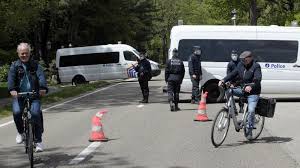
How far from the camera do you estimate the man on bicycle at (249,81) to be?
1041 cm

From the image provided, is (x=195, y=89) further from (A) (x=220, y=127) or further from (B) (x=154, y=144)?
(A) (x=220, y=127)

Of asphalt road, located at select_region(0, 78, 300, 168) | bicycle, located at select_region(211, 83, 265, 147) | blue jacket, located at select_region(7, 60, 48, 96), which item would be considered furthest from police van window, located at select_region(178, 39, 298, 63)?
blue jacket, located at select_region(7, 60, 48, 96)

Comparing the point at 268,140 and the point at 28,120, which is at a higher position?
the point at 28,120

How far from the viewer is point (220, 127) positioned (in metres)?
10.1

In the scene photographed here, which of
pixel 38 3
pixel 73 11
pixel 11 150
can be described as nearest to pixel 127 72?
pixel 38 3

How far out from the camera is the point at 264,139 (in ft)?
35.8

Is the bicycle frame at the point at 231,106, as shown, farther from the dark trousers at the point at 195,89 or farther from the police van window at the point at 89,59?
the police van window at the point at 89,59

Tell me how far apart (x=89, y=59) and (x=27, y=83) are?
104ft

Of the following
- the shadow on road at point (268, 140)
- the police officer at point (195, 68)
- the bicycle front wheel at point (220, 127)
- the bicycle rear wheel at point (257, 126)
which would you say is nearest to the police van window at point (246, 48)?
the police officer at point (195, 68)

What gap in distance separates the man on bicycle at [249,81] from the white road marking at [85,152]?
2472mm

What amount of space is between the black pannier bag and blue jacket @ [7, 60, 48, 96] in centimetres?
411

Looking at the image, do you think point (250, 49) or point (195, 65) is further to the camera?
point (250, 49)

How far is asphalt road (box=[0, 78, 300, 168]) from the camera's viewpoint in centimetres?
863

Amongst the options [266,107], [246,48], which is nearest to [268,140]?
[266,107]
